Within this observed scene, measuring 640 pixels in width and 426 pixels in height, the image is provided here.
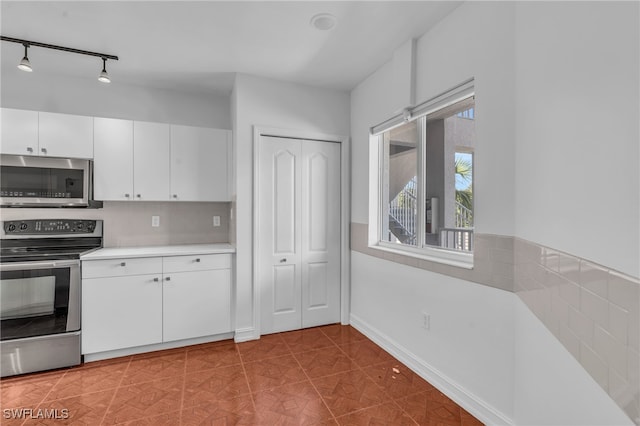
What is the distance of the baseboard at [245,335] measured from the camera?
3049 mm

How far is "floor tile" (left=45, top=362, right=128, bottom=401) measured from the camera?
222 centimetres

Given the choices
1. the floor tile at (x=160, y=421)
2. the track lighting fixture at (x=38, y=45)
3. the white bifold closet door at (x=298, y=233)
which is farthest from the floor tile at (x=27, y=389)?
the track lighting fixture at (x=38, y=45)

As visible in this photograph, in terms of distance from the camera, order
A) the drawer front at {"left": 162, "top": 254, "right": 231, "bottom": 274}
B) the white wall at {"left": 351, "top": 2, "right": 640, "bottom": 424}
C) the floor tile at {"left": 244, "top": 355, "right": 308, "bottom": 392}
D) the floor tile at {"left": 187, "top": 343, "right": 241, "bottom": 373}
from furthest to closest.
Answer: the drawer front at {"left": 162, "top": 254, "right": 231, "bottom": 274}
the floor tile at {"left": 187, "top": 343, "right": 241, "bottom": 373}
the floor tile at {"left": 244, "top": 355, "right": 308, "bottom": 392}
the white wall at {"left": 351, "top": 2, "right": 640, "bottom": 424}

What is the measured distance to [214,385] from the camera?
90.4 inches

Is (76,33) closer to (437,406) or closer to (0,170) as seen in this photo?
(0,170)

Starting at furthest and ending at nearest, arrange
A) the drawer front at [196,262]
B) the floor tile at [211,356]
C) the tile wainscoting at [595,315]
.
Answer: the drawer front at [196,262]
the floor tile at [211,356]
the tile wainscoting at [595,315]

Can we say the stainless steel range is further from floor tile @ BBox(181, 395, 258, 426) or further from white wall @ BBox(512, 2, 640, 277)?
white wall @ BBox(512, 2, 640, 277)

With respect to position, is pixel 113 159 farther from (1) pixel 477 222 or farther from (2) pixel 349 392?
(1) pixel 477 222

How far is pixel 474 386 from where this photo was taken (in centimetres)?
196

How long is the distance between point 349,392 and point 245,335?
127cm

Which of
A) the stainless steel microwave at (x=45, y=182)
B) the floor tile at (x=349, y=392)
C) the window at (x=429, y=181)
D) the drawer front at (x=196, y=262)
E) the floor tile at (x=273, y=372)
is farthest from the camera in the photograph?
the drawer front at (x=196, y=262)

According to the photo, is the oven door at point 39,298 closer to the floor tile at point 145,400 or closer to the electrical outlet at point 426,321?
the floor tile at point 145,400

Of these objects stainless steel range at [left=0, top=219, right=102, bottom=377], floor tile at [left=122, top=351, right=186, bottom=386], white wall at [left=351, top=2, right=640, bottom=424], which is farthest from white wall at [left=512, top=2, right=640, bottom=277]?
stainless steel range at [left=0, top=219, right=102, bottom=377]

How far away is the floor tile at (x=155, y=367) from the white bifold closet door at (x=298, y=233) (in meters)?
0.81
